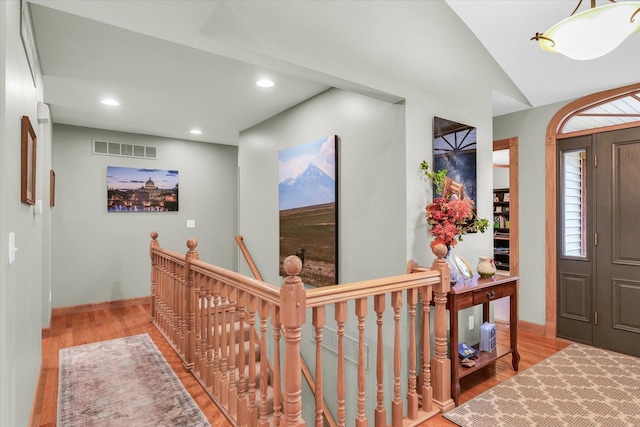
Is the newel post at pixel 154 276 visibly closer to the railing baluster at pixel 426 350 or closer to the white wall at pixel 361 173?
the white wall at pixel 361 173

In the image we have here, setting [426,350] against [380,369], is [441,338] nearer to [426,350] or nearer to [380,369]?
[426,350]

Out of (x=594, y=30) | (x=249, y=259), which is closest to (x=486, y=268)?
(x=594, y=30)

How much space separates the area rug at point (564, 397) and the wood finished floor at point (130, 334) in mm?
131

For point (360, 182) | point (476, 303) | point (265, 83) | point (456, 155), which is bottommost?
point (476, 303)

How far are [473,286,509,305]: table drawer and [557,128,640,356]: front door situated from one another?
54.8 inches

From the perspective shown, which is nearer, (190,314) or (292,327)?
(292,327)

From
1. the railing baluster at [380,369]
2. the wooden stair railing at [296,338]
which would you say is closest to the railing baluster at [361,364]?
the wooden stair railing at [296,338]

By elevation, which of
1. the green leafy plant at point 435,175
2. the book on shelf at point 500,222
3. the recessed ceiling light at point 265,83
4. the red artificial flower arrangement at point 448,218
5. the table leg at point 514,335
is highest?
the recessed ceiling light at point 265,83

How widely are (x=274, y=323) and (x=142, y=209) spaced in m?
4.19

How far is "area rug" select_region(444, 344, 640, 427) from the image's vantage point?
85.2 inches

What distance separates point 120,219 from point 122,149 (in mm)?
984

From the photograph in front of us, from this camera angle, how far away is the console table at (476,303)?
2.35 meters

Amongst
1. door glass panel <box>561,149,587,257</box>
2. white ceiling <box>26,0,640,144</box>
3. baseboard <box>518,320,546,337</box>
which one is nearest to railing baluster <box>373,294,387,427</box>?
white ceiling <box>26,0,640,144</box>

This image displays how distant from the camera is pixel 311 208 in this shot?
3.45m
